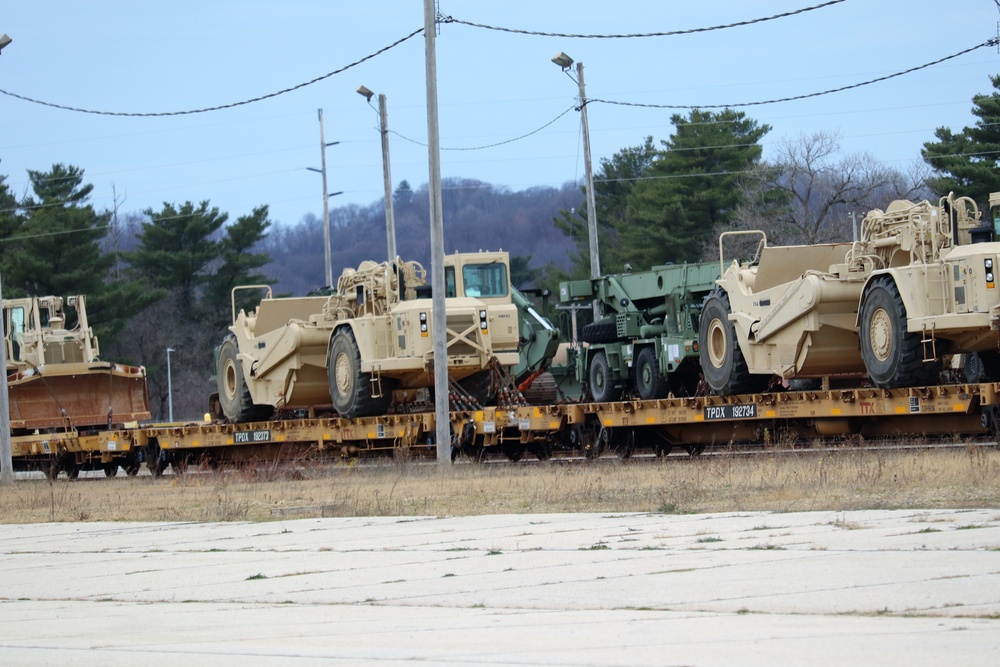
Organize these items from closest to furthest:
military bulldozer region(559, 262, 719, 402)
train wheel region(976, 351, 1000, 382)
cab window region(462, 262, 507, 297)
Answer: train wheel region(976, 351, 1000, 382)
military bulldozer region(559, 262, 719, 402)
cab window region(462, 262, 507, 297)

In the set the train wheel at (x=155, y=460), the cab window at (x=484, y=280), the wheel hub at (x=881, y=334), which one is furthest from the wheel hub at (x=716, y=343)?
the train wheel at (x=155, y=460)

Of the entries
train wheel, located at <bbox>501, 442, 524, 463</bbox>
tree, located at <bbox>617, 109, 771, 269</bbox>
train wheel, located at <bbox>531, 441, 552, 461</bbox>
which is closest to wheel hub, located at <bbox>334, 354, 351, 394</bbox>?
train wheel, located at <bbox>501, 442, 524, 463</bbox>

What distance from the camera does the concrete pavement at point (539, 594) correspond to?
7.43 metres

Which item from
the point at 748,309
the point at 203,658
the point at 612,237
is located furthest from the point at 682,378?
the point at 612,237

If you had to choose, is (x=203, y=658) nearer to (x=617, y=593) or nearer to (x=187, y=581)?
(x=617, y=593)

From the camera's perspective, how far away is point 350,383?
26.9 metres

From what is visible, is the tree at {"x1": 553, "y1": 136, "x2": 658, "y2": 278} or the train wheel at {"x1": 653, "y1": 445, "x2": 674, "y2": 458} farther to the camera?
the tree at {"x1": 553, "y1": 136, "x2": 658, "y2": 278}

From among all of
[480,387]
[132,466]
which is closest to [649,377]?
[480,387]

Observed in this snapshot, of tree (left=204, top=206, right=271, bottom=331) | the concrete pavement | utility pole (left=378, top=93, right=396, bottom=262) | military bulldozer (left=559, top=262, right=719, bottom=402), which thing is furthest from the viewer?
tree (left=204, top=206, right=271, bottom=331)

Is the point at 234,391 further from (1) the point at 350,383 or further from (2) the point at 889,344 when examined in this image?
(2) the point at 889,344

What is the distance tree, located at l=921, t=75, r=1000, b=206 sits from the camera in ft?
179

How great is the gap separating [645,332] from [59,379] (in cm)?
1320

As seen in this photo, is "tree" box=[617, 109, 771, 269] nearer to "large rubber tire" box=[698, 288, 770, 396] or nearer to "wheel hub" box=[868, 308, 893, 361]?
"large rubber tire" box=[698, 288, 770, 396]

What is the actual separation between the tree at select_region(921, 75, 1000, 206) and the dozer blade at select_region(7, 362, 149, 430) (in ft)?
106
